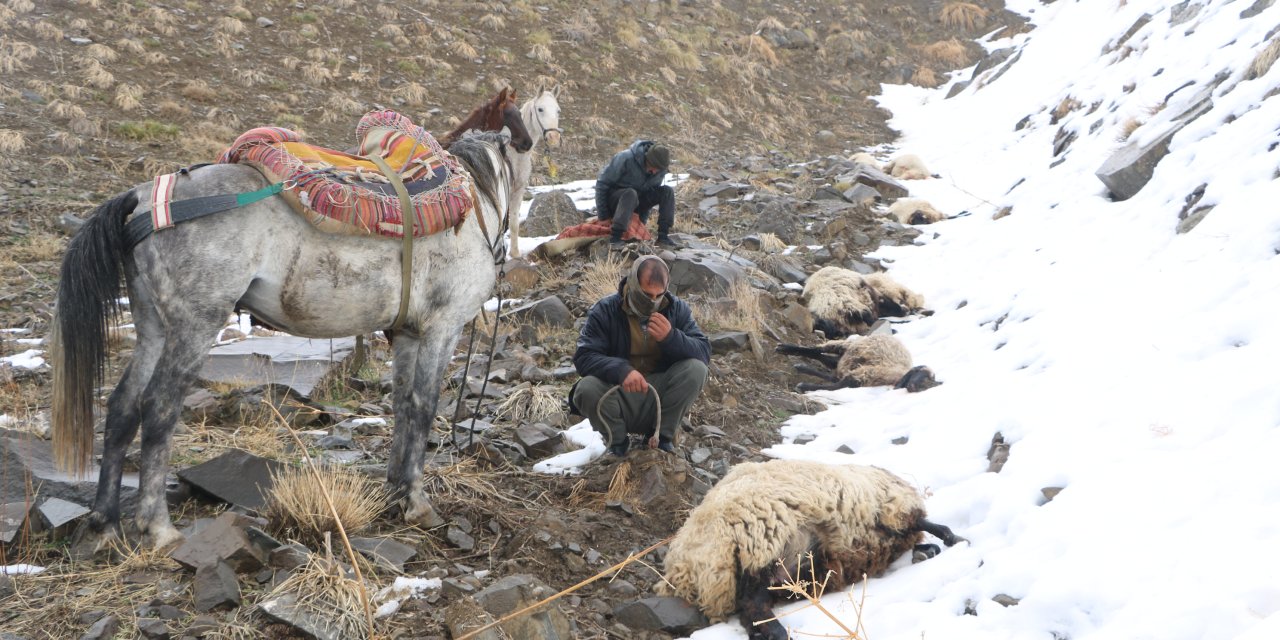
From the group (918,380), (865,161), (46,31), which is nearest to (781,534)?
(918,380)

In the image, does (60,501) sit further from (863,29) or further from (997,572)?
(863,29)

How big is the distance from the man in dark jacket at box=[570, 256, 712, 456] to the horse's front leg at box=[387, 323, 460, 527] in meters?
1.04

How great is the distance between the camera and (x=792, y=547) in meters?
3.53

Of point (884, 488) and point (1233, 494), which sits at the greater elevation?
point (1233, 494)

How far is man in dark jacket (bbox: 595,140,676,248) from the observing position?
9273mm

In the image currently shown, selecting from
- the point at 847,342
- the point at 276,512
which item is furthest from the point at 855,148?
the point at 276,512

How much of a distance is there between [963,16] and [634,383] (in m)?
26.6

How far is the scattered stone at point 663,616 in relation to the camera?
3.51 metres

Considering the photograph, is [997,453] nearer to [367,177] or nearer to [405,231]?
[405,231]

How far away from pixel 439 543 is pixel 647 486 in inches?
47.2

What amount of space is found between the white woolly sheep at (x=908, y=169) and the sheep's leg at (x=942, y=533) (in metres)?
11.4

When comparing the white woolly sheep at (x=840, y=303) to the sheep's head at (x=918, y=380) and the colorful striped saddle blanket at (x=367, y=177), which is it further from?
the colorful striped saddle blanket at (x=367, y=177)

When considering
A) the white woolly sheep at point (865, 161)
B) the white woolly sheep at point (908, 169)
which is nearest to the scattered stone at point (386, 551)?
the white woolly sheep at point (908, 169)

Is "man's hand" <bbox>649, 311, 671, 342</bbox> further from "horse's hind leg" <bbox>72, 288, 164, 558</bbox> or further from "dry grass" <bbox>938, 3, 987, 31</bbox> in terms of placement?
"dry grass" <bbox>938, 3, 987, 31</bbox>
